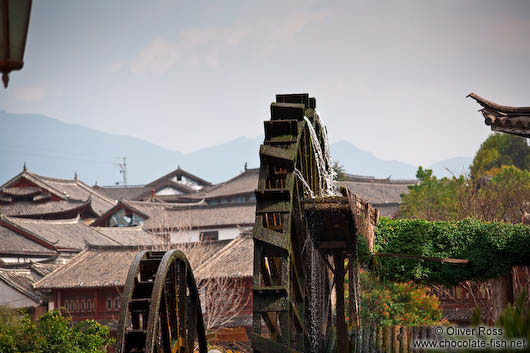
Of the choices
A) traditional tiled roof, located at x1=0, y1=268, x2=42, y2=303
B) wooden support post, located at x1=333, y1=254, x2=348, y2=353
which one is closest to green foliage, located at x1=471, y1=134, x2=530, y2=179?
traditional tiled roof, located at x1=0, y1=268, x2=42, y2=303

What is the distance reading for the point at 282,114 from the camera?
1445 cm

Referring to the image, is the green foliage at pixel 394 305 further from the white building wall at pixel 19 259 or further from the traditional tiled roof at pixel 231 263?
the white building wall at pixel 19 259

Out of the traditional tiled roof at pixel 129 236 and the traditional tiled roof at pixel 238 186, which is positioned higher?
the traditional tiled roof at pixel 238 186

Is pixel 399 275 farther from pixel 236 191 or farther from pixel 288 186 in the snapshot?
pixel 236 191

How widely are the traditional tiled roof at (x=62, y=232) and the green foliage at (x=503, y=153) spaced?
35869 millimetres

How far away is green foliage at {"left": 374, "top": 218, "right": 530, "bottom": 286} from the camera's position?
1822 centimetres

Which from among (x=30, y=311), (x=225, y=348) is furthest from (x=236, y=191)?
(x=225, y=348)

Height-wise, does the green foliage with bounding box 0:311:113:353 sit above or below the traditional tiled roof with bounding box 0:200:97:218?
below

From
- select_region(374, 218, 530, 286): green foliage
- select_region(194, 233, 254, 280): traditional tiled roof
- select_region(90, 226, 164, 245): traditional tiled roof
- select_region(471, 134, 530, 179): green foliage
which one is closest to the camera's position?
select_region(374, 218, 530, 286): green foliage

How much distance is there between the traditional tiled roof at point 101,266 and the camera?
137 ft

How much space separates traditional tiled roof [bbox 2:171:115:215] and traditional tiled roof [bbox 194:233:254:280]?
30167 millimetres

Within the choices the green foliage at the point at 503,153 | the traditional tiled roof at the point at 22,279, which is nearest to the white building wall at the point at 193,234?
the traditional tiled roof at the point at 22,279

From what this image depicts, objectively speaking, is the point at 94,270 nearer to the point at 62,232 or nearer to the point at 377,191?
the point at 62,232

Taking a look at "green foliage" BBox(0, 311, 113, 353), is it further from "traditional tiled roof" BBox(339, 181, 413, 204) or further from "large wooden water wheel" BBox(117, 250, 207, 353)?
"traditional tiled roof" BBox(339, 181, 413, 204)
